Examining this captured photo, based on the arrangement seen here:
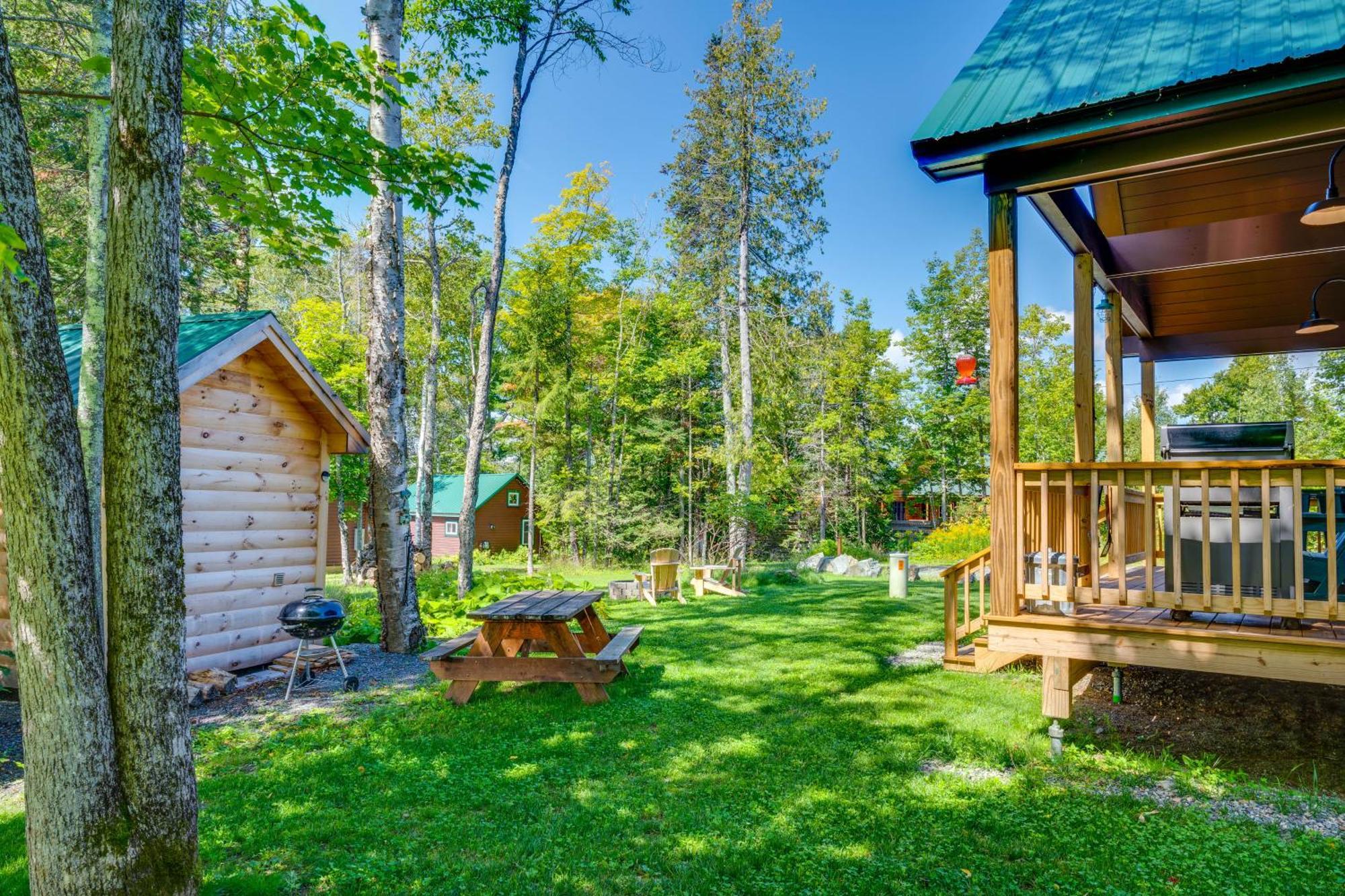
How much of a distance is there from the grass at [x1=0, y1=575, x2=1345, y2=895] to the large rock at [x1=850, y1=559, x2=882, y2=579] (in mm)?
10306

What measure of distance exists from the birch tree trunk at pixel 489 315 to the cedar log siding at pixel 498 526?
50.3 feet

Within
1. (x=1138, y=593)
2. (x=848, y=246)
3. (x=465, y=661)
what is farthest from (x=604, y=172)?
(x=1138, y=593)

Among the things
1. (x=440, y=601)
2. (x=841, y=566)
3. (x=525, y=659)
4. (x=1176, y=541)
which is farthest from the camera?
(x=841, y=566)

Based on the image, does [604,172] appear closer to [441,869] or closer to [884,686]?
[884,686]

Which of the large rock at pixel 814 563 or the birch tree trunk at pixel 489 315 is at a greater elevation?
the birch tree trunk at pixel 489 315

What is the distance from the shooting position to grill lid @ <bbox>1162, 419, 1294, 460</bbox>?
4.67m

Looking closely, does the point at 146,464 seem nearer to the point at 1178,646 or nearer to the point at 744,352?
the point at 1178,646

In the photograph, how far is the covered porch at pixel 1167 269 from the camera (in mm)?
3652

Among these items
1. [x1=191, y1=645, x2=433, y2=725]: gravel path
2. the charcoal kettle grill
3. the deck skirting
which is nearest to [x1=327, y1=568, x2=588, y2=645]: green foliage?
[x1=191, y1=645, x2=433, y2=725]: gravel path

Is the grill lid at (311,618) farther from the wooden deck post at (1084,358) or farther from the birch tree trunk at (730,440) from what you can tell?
the birch tree trunk at (730,440)

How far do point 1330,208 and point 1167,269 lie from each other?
210 cm

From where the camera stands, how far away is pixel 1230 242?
596 centimetres

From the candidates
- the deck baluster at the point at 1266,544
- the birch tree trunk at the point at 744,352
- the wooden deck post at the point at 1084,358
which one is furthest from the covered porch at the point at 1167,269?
the birch tree trunk at the point at 744,352

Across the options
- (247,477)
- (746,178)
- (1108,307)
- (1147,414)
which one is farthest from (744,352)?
(247,477)
